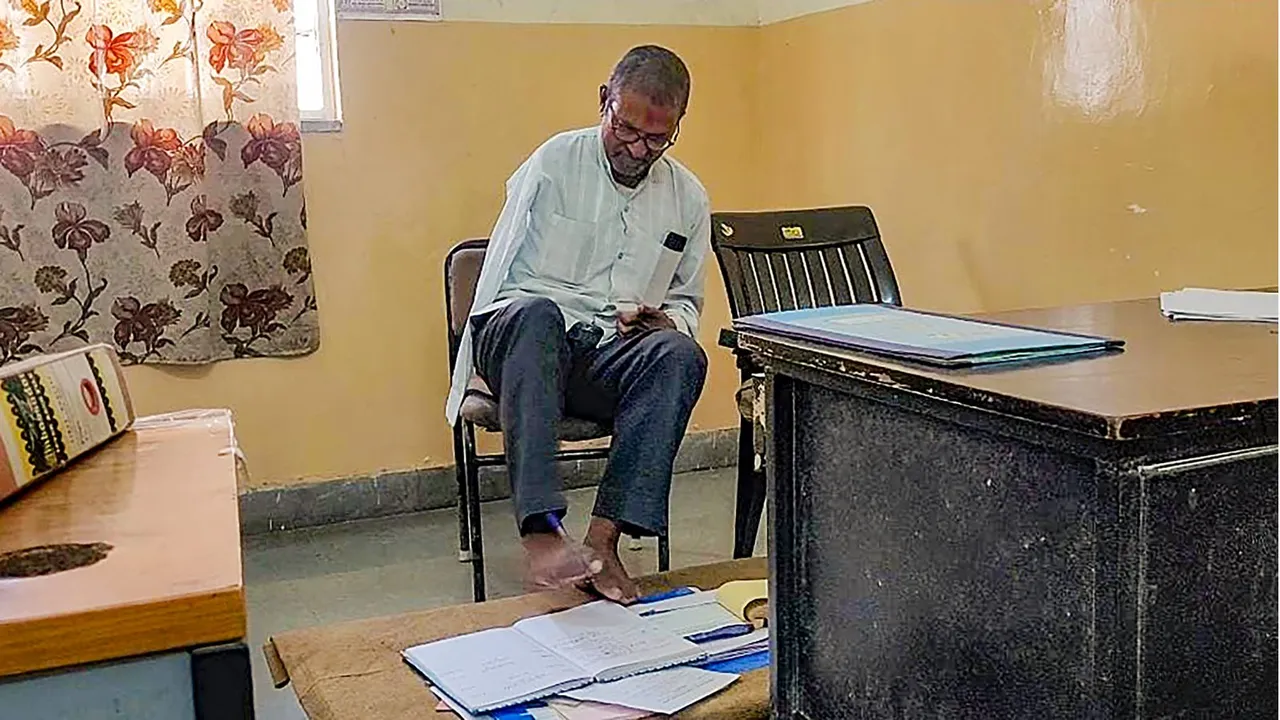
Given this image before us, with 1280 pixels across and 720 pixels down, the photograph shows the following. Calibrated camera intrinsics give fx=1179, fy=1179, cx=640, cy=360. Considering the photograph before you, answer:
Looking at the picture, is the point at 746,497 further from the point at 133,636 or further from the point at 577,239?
the point at 133,636

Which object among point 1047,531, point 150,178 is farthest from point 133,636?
point 150,178

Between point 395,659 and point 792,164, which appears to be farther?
point 792,164

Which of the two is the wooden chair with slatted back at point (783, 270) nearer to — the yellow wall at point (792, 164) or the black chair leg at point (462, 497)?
the yellow wall at point (792, 164)

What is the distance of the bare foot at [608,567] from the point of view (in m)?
1.84

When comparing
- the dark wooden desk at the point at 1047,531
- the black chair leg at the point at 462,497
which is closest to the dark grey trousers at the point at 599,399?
the black chair leg at the point at 462,497

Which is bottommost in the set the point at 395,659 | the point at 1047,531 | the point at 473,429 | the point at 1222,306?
the point at 395,659

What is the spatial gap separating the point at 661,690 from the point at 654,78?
1.12 meters

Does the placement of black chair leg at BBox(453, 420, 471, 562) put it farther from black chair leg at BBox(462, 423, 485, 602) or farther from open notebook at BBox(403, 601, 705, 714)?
open notebook at BBox(403, 601, 705, 714)

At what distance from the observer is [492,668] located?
1571 millimetres

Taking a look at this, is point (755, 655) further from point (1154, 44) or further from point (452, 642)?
point (1154, 44)

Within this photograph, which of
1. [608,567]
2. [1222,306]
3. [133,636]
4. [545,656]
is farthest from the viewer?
[608,567]

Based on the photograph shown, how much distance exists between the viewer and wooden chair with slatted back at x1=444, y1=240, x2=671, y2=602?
2.12m

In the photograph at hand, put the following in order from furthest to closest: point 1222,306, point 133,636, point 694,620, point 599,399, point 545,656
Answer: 1. point 599,399
2. point 694,620
3. point 545,656
4. point 1222,306
5. point 133,636

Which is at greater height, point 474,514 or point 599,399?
point 599,399
